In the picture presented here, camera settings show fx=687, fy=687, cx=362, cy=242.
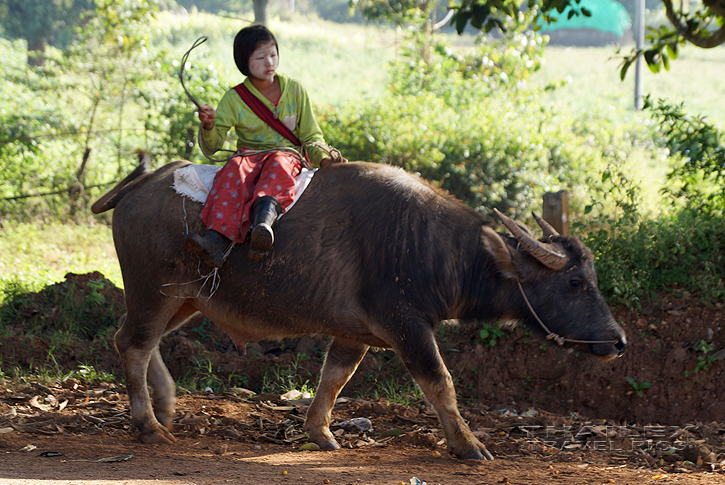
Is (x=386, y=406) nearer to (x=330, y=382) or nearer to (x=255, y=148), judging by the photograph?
(x=330, y=382)

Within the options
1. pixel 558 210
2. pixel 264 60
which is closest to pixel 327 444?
pixel 264 60

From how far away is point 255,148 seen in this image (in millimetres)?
4199

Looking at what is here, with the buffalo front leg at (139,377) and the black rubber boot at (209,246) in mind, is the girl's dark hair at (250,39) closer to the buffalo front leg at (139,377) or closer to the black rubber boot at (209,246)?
the black rubber boot at (209,246)

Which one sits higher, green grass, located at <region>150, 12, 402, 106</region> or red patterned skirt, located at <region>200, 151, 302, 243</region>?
green grass, located at <region>150, 12, 402, 106</region>

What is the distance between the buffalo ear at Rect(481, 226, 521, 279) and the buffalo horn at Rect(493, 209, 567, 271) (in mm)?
91

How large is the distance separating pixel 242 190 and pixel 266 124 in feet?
1.71

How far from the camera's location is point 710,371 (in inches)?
203

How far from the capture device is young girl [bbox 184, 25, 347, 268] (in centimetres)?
375

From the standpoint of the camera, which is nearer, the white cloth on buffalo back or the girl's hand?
the girl's hand

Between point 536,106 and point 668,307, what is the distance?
6859 millimetres

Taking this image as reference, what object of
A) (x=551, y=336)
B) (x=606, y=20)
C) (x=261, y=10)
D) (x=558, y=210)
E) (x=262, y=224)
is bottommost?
(x=551, y=336)

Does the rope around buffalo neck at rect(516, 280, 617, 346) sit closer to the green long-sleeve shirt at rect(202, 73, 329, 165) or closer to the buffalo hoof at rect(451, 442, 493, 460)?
the buffalo hoof at rect(451, 442, 493, 460)

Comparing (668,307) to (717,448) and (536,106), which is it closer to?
(717,448)

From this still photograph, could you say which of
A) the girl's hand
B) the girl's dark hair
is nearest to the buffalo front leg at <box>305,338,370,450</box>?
the girl's hand
